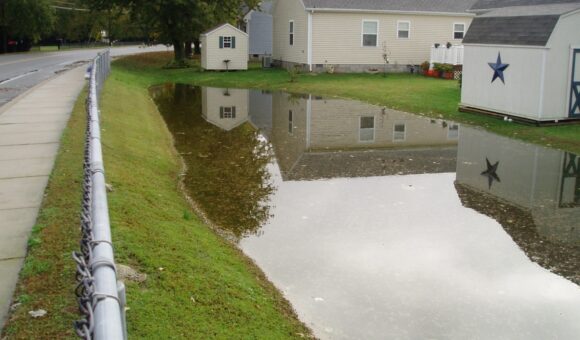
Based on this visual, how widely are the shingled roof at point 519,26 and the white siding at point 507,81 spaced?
0.23m

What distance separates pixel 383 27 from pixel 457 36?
16.6 feet

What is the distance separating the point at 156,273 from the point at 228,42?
32.3 m

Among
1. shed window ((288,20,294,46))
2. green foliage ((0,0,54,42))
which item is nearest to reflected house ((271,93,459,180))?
shed window ((288,20,294,46))

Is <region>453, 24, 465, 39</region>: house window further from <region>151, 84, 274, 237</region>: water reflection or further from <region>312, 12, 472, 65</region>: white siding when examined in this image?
<region>151, 84, 274, 237</region>: water reflection

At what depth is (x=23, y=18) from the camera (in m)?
59.6

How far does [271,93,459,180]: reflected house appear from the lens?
13.5 meters

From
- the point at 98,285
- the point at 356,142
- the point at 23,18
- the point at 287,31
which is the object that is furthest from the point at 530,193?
the point at 23,18

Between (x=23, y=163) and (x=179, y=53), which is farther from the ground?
(x=179, y=53)

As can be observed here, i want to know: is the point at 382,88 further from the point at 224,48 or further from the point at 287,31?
the point at 224,48

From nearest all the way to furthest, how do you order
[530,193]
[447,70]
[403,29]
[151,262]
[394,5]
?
[151,262] < [530,193] < [447,70] < [394,5] < [403,29]

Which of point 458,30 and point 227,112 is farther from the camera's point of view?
point 458,30

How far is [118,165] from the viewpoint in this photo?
11.3m

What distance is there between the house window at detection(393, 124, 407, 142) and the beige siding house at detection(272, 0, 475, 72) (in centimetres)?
1740

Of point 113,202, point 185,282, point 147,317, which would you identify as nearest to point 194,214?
point 113,202
